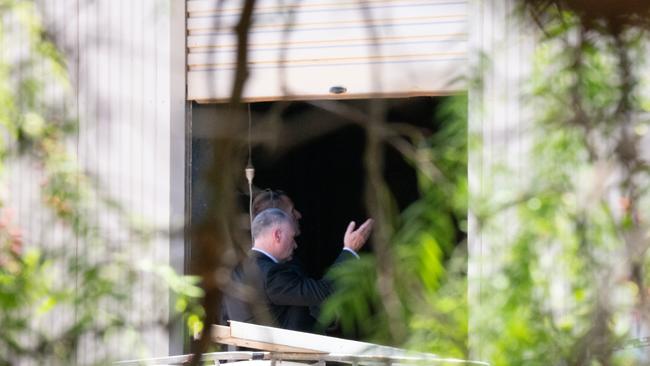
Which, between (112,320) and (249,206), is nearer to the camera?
(112,320)

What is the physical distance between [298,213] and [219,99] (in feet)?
16.1

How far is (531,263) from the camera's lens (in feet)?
4.74

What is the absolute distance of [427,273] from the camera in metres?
1.40

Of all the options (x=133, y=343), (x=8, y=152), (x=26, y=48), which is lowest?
(x=133, y=343)

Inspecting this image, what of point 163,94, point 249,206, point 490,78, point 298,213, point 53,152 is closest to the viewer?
point 53,152

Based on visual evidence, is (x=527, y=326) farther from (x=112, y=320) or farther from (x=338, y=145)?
(x=338, y=145)

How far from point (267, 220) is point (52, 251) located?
13.3 feet

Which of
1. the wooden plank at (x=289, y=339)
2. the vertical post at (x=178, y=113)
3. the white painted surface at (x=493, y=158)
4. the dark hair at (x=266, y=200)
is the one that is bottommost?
the wooden plank at (x=289, y=339)

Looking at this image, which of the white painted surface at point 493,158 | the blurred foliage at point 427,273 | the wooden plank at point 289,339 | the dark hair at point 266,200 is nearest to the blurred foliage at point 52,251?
the blurred foliage at point 427,273

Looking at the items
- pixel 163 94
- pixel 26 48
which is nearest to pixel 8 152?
pixel 26 48

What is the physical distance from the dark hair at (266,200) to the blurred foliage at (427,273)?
4.25 m

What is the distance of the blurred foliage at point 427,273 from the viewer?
4.47 ft

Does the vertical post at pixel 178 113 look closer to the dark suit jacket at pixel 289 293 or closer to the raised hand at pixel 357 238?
the dark suit jacket at pixel 289 293

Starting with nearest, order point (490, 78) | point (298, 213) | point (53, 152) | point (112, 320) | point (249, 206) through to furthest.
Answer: point (112, 320) < point (53, 152) < point (490, 78) < point (249, 206) < point (298, 213)
